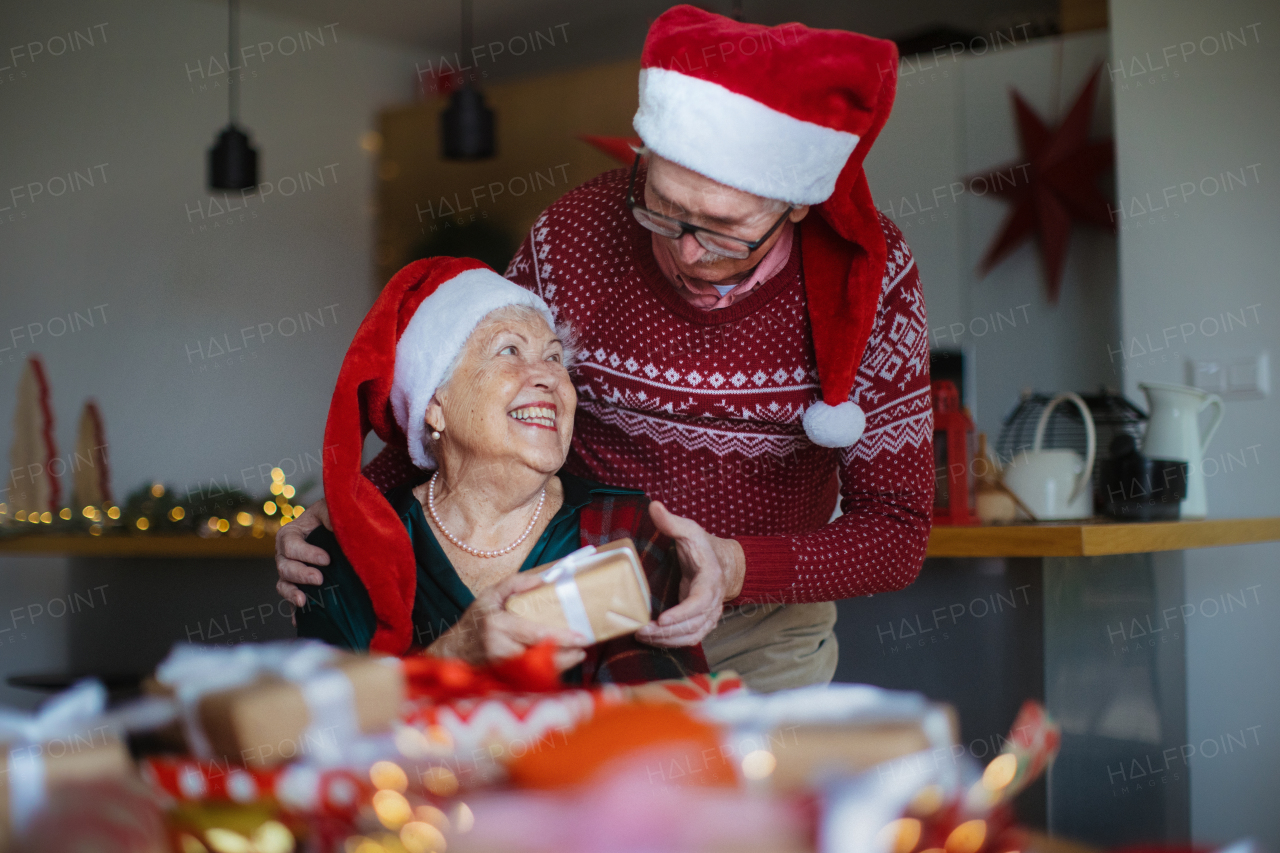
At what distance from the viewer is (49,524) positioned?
3.42 metres

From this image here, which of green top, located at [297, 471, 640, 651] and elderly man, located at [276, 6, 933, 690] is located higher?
elderly man, located at [276, 6, 933, 690]

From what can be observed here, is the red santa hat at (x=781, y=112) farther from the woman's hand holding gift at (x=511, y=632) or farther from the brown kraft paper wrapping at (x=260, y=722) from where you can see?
the brown kraft paper wrapping at (x=260, y=722)

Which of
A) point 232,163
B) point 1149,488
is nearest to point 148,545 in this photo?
point 232,163

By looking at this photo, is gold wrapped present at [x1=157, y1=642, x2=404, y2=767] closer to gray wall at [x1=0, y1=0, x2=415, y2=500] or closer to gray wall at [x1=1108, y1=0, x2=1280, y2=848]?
gray wall at [x1=1108, y1=0, x2=1280, y2=848]

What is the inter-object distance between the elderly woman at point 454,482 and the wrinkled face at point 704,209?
0.19 metres

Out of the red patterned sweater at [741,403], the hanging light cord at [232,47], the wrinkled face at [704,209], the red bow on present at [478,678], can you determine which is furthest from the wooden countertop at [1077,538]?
the hanging light cord at [232,47]

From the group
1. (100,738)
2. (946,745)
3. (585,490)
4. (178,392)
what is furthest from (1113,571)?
(178,392)

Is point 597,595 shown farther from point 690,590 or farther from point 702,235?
point 702,235

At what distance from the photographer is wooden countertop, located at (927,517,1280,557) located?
6.00 ft

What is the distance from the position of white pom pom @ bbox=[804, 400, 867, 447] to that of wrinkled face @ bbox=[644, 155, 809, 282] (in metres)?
0.19

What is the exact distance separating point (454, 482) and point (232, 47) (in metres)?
4.16

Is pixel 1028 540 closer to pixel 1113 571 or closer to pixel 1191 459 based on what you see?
pixel 1113 571

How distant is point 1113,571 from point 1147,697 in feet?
0.99

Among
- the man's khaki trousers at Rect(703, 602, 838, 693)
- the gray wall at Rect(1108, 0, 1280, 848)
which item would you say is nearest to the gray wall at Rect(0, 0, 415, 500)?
the gray wall at Rect(1108, 0, 1280, 848)
